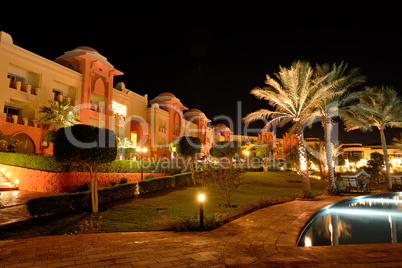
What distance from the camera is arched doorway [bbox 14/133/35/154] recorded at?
20.9 m

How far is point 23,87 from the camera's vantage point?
21.1 meters

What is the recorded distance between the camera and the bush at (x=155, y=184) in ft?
52.0

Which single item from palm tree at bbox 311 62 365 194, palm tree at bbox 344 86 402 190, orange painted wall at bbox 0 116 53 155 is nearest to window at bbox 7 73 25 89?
orange painted wall at bbox 0 116 53 155

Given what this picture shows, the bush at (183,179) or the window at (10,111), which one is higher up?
the window at (10,111)

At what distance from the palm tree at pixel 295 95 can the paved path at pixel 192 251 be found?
433 inches

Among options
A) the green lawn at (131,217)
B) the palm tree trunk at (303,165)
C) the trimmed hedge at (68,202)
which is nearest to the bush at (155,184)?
the green lawn at (131,217)

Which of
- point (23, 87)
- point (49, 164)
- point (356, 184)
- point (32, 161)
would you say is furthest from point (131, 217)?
point (23, 87)

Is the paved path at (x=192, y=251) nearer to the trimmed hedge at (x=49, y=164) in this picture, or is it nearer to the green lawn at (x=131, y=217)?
the green lawn at (x=131, y=217)

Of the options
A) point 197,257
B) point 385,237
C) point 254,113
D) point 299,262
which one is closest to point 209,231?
point 197,257

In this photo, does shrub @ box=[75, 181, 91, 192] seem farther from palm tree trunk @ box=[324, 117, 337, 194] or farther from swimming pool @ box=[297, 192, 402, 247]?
palm tree trunk @ box=[324, 117, 337, 194]

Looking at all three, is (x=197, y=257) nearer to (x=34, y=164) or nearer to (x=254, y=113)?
(x=254, y=113)

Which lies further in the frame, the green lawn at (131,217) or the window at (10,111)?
the window at (10,111)

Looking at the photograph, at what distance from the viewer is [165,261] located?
4.68 meters

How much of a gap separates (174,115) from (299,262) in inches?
1444
